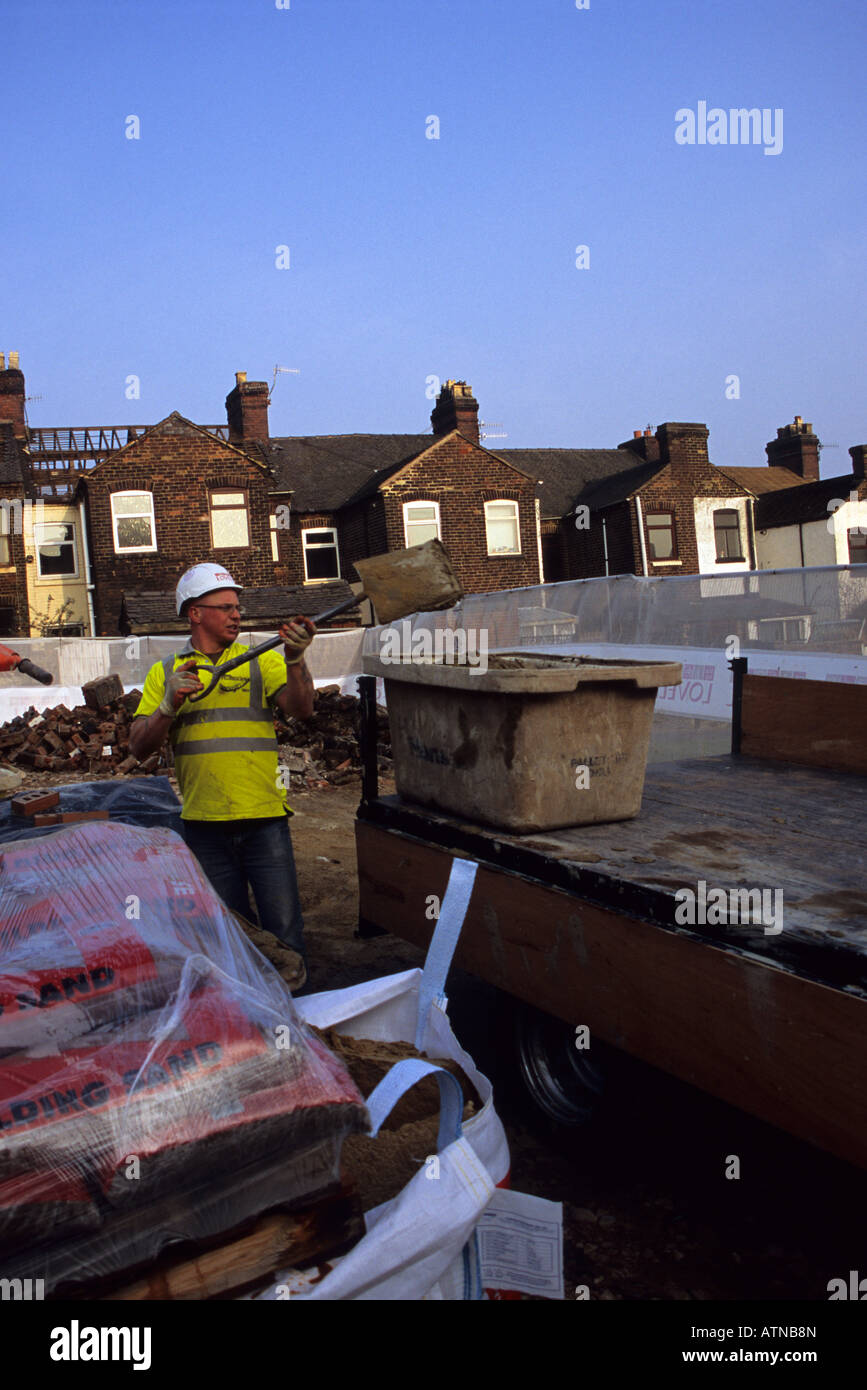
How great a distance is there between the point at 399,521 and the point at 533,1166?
2830 centimetres

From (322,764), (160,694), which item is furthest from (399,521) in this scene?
(160,694)

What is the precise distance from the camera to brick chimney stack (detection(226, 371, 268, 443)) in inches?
1302

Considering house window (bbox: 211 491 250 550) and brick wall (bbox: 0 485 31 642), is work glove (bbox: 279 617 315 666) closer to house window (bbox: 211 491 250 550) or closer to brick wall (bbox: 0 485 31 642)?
house window (bbox: 211 491 250 550)

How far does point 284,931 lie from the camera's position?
3824 millimetres

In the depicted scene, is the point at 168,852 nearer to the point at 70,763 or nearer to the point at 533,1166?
the point at 533,1166

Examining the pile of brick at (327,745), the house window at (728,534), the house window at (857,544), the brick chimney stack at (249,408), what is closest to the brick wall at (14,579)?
the brick chimney stack at (249,408)

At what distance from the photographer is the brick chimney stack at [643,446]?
131ft

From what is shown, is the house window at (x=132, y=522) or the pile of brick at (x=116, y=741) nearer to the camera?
the pile of brick at (x=116, y=741)

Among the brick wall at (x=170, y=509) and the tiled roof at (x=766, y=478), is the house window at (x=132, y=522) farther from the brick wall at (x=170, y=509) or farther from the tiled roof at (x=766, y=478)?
the tiled roof at (x=766, y=478)

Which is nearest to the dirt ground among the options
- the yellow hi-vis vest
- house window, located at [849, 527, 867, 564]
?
the yellow hi-vis vest

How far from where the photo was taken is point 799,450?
43469 mm

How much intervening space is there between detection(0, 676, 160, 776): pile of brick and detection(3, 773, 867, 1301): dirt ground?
32.9ft

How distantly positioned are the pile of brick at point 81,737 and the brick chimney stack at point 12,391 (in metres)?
20.5

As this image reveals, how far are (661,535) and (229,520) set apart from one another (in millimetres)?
14653
